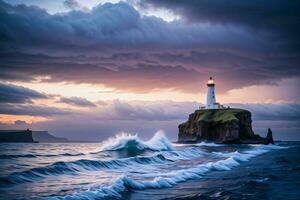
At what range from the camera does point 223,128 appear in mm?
83875

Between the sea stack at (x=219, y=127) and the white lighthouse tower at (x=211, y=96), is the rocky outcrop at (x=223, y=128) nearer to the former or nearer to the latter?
the sea stack at (x=219, y=127)

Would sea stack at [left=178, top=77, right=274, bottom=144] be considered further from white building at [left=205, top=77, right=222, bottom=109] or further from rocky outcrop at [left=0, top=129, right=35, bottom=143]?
rocky outcrop at [left=0, top=129, right=35, bottom=143]

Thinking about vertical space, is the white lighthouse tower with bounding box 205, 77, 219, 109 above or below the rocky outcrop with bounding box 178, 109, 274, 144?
above

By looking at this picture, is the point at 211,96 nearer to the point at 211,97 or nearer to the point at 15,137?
the point at 211,97

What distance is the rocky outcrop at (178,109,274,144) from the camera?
81.5m

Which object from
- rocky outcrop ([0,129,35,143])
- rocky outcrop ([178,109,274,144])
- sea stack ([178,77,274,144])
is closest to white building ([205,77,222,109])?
sea stack ([178,77,274,144])

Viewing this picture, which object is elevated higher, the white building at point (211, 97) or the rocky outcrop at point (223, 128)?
the white building at point (211, 97)

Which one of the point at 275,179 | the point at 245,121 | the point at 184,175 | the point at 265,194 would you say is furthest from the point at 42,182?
the point at 245,121

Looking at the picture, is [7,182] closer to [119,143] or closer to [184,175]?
[184,175]

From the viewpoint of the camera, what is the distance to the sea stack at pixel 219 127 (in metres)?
81.8

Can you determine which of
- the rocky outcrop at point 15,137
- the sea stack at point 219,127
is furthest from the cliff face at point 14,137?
the sea stack at point 219,127

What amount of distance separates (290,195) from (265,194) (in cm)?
86

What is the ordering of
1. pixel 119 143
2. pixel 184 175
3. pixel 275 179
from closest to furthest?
pixel 275 179 < pixel 184 175 < pixel 119 143

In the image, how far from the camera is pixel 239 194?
1231 cm
